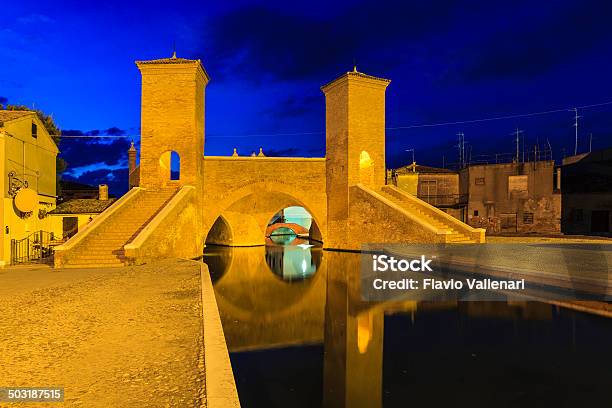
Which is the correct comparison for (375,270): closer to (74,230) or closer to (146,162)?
(146,162)

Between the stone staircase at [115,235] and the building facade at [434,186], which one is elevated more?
the building facade at [434,186]

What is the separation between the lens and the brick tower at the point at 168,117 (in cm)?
1844

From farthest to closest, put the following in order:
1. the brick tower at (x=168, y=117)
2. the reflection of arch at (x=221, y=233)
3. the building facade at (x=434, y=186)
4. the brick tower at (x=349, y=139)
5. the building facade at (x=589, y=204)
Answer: the building facade at (x=434, y=186), the building facade at (x=589, y=204), the reflection of arch at (x=221, y=233), the brick tower at (x=349, y=139), the brick tower at (x=168, y=117)

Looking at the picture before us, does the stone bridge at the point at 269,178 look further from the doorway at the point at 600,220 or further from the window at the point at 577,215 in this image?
the doorway at the point at 600,220

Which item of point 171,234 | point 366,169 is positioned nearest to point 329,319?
point 171,234

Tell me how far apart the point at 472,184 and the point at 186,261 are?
2201cm

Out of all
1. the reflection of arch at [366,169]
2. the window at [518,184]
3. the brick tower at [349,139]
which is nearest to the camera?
the brick tower at [349,139]

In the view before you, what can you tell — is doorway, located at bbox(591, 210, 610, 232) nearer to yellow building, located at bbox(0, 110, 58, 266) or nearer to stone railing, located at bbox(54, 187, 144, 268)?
stone railing, located at bbox(54, 187, 144, 268)

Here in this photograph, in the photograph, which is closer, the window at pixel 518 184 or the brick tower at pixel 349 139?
the brick tower at pixel 349 139

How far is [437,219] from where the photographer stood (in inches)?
687

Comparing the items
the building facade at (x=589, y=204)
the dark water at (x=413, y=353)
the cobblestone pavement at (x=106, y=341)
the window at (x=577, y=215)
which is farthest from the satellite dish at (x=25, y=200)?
the window at (x=577, y=215)

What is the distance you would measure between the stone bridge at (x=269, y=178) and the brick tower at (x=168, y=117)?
5cm

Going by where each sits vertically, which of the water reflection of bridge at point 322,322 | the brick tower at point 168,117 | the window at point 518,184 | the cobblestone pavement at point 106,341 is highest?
the brick tower at point 168,117

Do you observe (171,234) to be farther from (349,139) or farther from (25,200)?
(349,139)
